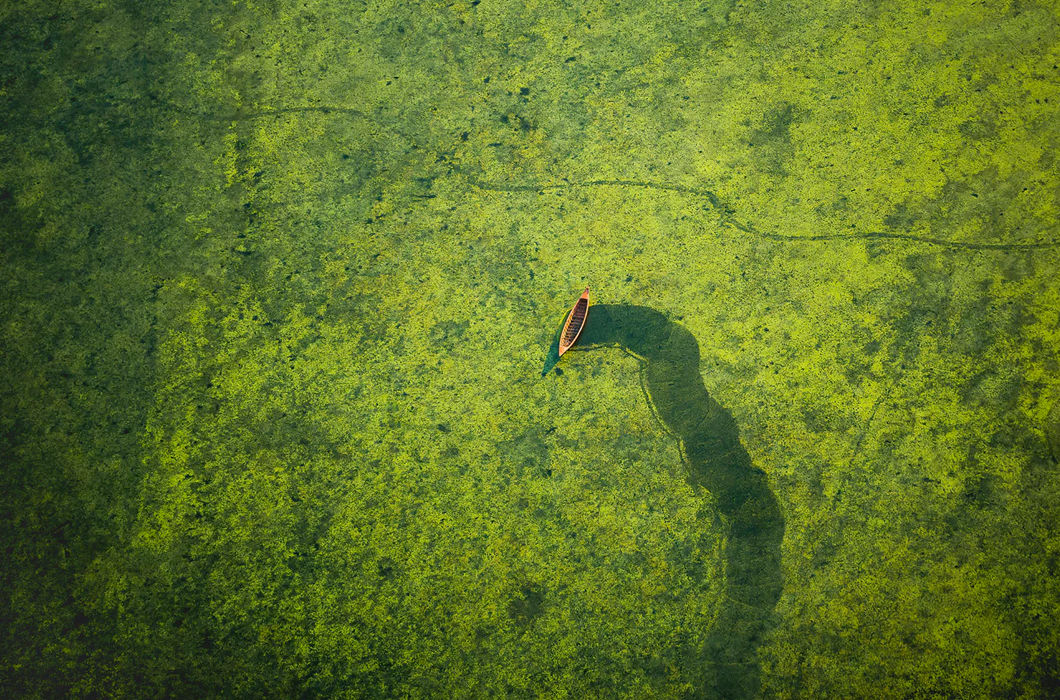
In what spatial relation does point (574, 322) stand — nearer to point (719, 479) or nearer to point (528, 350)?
point (528, 350)

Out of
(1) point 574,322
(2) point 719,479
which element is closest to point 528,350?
(1) point 574,322

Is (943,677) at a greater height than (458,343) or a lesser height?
lesser

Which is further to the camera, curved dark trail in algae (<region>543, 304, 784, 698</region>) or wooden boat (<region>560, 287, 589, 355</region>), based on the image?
wooden boat (<region>560, 287, 589, 355</region>)

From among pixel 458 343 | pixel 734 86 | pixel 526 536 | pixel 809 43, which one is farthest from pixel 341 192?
pixel 809 43

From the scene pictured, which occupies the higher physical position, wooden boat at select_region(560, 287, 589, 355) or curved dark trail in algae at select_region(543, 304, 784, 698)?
wooden boat at select_region(560, 287, 589, 355)

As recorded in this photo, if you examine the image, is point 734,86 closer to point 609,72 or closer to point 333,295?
point 609,72

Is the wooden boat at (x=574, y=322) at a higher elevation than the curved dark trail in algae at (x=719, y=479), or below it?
higher

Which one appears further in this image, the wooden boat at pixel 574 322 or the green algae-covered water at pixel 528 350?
the wooden boat at pixel 574 322
